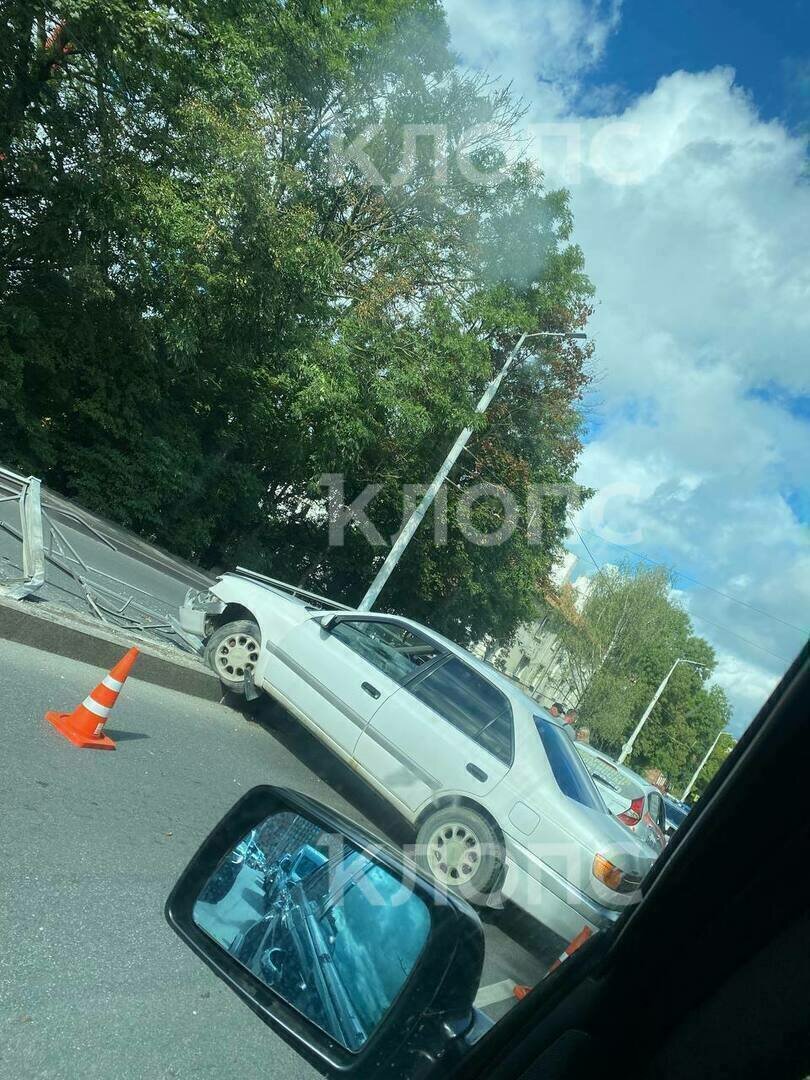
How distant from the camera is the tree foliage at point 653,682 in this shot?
7.86ft

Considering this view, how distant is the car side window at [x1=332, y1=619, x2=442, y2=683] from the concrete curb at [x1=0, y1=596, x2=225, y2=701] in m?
1.58

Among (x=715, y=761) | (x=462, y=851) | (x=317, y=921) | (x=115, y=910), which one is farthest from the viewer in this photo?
(x=462, y=851)

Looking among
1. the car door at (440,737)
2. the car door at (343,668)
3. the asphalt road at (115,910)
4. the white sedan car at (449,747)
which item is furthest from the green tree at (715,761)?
the car door at (343,668)

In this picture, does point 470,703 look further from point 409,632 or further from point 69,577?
point 69,577

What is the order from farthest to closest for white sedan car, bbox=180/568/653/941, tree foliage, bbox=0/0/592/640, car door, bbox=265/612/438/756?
tree foliage, bbox=0/0/592/640 → car door, bbox=265/612/438/756 → white sedan car, bbox=180/568/653/941

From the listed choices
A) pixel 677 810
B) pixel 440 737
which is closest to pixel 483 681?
pixel 440 737

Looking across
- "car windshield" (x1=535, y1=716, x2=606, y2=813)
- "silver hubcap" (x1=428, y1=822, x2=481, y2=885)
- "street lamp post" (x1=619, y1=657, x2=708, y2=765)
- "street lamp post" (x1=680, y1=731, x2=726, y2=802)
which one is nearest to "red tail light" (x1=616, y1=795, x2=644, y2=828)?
"car windshield" (x1=535, y1=716, x2=606, y2=813)

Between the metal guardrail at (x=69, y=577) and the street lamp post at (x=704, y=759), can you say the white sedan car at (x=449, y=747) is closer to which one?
the metal guardrail at (x=69, y=577)

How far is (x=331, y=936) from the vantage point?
2066mm

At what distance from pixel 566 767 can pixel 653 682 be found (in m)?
3.20

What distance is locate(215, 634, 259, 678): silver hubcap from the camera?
801 cm

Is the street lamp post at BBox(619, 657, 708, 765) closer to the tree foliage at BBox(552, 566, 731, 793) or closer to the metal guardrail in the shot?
the tree foliage at BBox(552, 566, 731, 793)

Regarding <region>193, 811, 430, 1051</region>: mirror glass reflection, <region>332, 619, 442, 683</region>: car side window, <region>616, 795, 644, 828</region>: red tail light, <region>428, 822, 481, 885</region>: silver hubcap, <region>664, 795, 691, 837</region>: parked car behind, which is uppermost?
<region>664, 795, 691, 837</region>: parked car behind

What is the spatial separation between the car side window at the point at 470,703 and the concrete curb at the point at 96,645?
2.46 m
